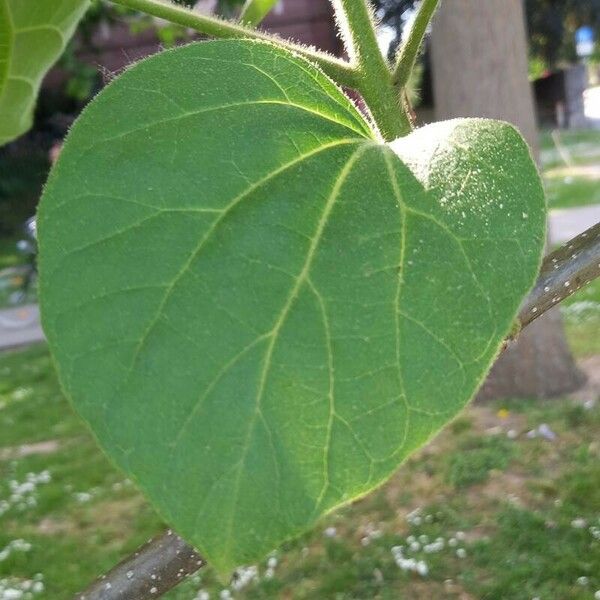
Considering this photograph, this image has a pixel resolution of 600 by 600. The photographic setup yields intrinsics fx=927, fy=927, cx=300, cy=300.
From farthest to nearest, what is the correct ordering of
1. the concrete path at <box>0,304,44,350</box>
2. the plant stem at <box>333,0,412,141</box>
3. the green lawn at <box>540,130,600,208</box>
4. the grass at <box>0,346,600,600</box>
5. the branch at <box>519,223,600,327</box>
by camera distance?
the green lawn at <box>540,130,600,208</box>, the concrete path at <box>0,304,44,350</box>, the grass at <box>0,346,600,600</box>, the branch at <box>519,223,600,327</box>, the plant stem at <box>333,0,412,141</box>

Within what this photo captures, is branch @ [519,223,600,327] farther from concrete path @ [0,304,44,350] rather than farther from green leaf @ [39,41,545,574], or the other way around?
concrete path @ [0,304,44,350]

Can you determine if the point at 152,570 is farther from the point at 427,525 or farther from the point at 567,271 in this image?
the point at 427,525

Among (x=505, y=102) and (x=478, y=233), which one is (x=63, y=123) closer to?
(x=505, y=102)

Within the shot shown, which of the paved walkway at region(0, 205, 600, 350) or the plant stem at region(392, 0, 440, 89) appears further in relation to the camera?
the paved walkway at region(0, 205, 600, 350)

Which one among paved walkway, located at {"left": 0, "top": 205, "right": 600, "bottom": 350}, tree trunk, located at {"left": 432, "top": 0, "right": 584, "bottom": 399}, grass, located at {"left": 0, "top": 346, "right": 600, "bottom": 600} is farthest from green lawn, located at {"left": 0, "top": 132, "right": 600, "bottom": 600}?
paved walkway, located at {"left": 0, "top": 205, "right": 600, "bottom": 350}

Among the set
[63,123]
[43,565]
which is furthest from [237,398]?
[63,123]

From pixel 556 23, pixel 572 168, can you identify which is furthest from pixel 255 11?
pixel 556 23
